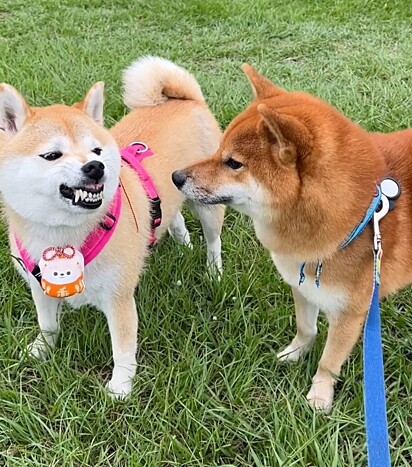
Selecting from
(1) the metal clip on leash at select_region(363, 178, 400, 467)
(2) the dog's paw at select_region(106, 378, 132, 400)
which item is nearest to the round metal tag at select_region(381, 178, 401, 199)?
(1) the metal clip on leash at select_region(363, 178, 400, 467)

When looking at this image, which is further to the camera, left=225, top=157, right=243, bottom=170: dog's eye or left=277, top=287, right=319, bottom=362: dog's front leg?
left=277, top=287, right=319, bottom=362: dog's front leg

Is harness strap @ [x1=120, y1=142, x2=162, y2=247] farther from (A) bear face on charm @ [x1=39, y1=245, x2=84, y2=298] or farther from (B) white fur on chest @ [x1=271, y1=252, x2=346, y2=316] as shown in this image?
(B) white fur on chest @ [x1=271, y1=252, x2=346, y2=316]

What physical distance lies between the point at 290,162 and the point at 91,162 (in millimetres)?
708

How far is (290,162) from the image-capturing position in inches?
73.2

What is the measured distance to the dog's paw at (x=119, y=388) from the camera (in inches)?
91.3

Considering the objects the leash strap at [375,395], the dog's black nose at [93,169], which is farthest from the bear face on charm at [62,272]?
the leash strap at [375,395]

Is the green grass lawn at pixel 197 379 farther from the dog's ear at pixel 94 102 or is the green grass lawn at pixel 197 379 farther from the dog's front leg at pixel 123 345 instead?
the dog's ear at pixel 94 102

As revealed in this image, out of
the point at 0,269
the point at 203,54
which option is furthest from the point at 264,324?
the point at 203,54

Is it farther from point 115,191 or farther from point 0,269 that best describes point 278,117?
point 0,269

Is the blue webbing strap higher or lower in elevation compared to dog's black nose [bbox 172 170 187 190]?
lower

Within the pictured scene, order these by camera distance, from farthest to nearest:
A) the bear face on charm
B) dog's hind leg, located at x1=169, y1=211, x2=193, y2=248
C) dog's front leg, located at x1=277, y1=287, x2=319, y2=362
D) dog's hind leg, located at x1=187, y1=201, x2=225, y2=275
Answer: dog's hind leg, located at x1=169, y1=211, x2=193, y2=248
dog's hind leg, located at x1=187, y1=201, x2=225, y2=275
dog's front leg, located at x1=277, y1=287, x2=319, y2=362
the bear face on charm

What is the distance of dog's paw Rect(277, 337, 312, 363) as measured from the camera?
2486 mm

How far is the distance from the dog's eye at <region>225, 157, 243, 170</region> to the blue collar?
490 millimetres

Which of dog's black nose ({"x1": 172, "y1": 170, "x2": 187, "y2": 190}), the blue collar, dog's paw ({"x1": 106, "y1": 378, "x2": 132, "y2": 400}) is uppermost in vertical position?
dog's black nose ({"x1": 172, "y1": 170, "x2": 187, "y2": 190})
